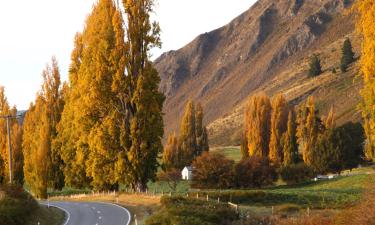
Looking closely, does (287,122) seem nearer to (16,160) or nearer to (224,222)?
(16,160)

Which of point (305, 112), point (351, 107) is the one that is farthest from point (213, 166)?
point (351, 107)

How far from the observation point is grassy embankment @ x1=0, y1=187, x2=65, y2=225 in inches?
1039

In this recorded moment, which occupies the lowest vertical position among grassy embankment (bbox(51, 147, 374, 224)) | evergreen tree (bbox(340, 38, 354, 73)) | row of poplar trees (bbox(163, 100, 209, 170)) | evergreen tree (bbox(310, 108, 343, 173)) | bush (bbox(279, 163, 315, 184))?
grassy embankment (bbox(51, 147, 374, 224))

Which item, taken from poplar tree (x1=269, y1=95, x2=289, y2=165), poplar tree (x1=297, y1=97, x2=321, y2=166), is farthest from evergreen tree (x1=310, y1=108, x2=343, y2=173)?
poplar tree (x1=269, y1=95, x2=289, y2=165)

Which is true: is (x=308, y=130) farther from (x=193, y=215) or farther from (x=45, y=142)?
(x=193, y=215)

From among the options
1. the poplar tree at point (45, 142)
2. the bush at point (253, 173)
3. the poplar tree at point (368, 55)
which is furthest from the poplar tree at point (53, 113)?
the poplar tree at point (368, 55)

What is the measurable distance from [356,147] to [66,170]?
44.1 metres

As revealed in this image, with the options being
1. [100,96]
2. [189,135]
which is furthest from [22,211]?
[189,135]

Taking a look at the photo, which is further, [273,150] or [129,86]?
[273,150]

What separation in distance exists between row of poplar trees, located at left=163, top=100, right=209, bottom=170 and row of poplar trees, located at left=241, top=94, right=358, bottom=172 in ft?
36.1

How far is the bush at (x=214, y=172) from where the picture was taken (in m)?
64.9

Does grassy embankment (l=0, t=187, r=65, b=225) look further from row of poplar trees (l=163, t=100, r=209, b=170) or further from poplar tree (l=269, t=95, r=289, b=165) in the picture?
row of poplar trees (l=163, t=100, r=209, b=170)

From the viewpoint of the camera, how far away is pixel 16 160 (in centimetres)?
6269

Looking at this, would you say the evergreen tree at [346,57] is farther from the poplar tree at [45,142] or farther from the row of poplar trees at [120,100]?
the row of poplar trees at [120,100]
